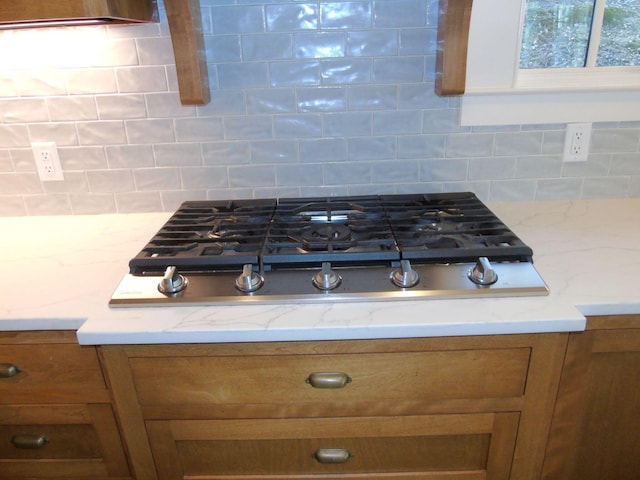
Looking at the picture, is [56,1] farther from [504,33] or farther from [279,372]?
[504,33]

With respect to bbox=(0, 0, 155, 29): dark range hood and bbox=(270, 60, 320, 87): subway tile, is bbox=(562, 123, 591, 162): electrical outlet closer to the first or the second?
bbox=(270, 60, 320, 87): subway tile

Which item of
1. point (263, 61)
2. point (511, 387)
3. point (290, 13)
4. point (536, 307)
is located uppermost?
point (290, 13)

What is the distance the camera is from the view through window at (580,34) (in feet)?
4.40

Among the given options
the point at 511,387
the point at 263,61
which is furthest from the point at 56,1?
the point at 511,387

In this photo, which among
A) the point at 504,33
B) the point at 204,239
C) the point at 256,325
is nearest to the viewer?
the point at 256,325

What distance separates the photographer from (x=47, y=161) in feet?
4.69

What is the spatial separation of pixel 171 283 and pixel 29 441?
1.74ft

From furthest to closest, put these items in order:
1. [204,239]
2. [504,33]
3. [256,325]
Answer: [504,33], [204,239], [256,325]

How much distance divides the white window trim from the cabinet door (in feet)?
2.35

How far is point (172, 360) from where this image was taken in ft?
3.03

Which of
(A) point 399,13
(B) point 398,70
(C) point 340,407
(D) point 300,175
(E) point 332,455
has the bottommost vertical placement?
(E) point 332,455

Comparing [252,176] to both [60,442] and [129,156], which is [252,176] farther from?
[60,442]

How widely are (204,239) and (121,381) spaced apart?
380 mm

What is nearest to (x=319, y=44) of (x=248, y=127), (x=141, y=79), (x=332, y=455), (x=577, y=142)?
(x=248, y=127)
